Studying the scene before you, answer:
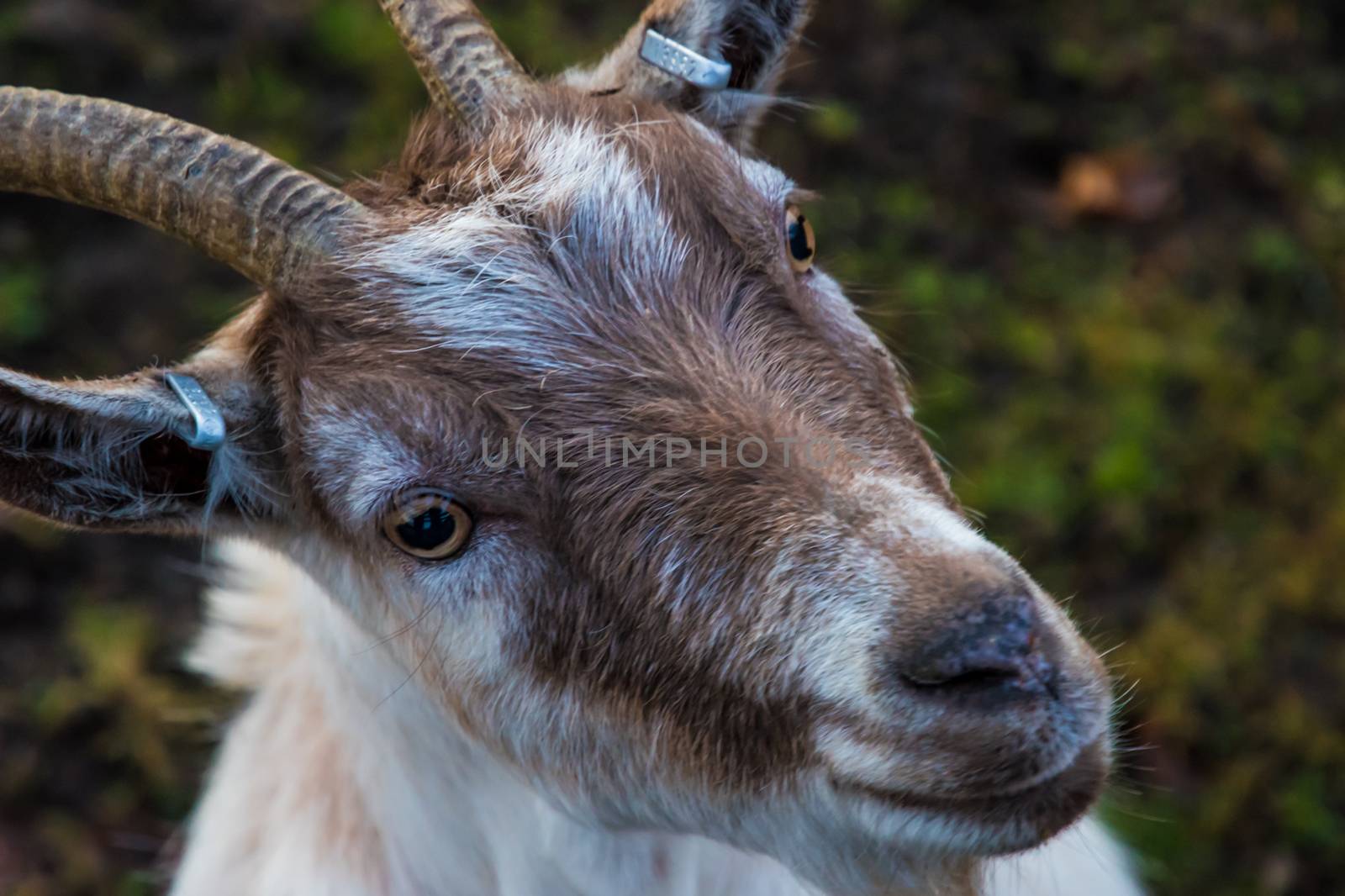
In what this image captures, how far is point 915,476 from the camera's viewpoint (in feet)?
8.30

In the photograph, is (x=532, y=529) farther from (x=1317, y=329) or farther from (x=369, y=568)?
(x=1317, y=329)

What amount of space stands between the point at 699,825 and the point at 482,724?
18.5 inches

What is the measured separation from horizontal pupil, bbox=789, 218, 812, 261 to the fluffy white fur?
118 cm

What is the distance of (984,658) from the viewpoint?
212cm

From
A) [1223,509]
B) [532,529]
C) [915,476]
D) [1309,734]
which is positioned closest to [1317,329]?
[1223,509]

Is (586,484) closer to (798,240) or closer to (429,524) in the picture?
(429,524)

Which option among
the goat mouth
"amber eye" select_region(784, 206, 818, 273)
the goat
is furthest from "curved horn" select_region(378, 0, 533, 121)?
the goat mouth

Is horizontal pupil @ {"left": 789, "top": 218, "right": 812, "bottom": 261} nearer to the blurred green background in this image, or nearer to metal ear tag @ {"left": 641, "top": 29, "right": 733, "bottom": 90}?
metal ear tag @ {"left": 641, "top": 29, "right": 733, "bottom": 90}

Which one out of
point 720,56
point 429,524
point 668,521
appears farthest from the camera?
point 720,56

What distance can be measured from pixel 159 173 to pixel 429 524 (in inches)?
31.3

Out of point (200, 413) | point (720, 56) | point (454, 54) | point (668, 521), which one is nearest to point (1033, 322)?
point (720, 56)

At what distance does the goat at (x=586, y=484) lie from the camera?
88.9 inches

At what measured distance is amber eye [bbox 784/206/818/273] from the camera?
2842mm

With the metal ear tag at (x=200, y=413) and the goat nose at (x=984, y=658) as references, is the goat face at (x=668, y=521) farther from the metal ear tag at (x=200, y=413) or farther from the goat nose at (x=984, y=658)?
the metal ear tag at (x=200, y=413)
